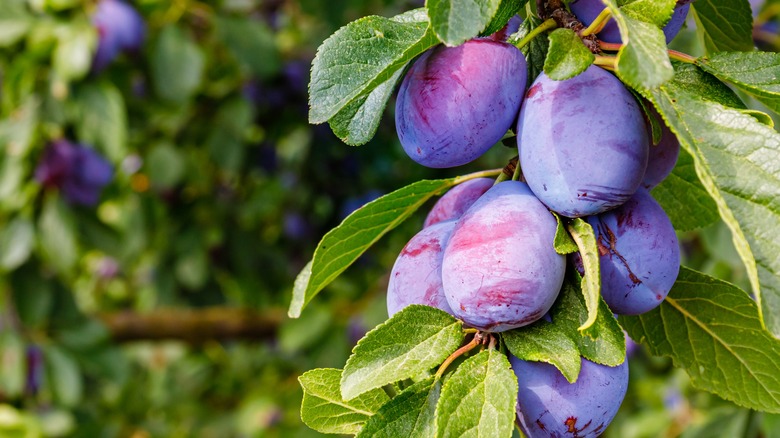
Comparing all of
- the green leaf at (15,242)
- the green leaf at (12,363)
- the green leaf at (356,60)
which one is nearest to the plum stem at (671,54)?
the green leaf at (356,60)

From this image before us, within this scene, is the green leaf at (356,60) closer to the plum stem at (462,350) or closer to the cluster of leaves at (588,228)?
the cluster of leaves at (588,228)

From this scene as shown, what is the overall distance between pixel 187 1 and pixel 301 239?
29.3 inches

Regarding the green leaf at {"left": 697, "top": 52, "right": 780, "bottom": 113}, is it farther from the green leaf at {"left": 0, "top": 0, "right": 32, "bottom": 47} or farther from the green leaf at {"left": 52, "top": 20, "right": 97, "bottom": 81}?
the green leaf at {"left": 0, "top": 0, "right": 32, "bottom": 47}

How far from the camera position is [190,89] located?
1683mm

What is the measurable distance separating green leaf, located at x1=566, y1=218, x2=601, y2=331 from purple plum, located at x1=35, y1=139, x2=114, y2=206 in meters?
1.45

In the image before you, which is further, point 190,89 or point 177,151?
point 177,151

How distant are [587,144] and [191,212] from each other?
1861mm

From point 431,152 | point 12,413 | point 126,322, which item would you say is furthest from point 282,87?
point 431,152

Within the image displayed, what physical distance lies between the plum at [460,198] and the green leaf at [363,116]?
0.08 m

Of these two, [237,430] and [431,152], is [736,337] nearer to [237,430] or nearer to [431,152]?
[431,152]

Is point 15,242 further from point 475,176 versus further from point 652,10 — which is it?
point 652,10

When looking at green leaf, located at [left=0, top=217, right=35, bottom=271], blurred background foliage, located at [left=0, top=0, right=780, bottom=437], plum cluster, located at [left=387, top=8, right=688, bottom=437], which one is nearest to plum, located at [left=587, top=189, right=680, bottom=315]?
plum cluster, located at [left=387, top=8, right=688, bottom=437]

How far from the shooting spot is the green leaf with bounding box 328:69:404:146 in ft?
1.73

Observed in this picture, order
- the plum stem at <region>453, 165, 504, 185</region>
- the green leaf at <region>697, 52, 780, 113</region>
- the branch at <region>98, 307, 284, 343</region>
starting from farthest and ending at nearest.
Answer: the branch at <region>98, 307, 284, 343</region> → the plum stem at <region>453, 165, 504, 185</region> → the green leaf at <region>697, 52, 780, 113</region>
